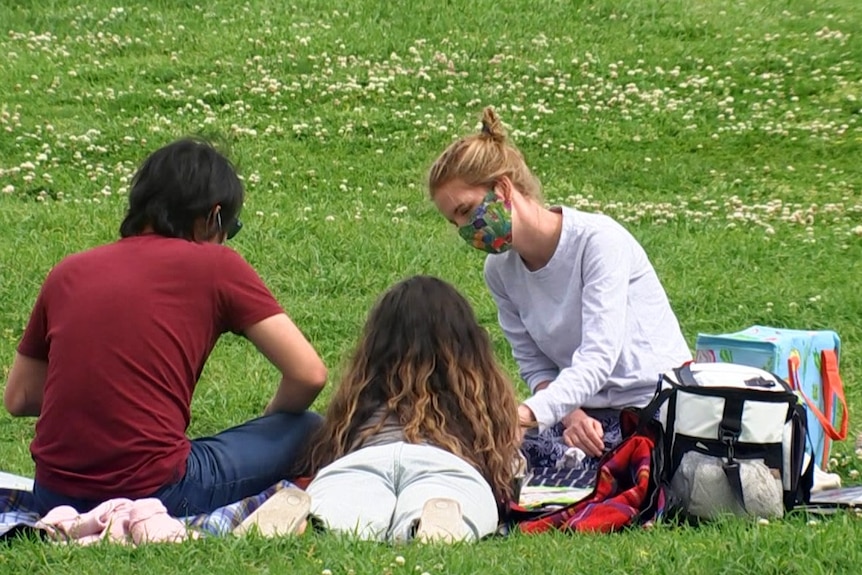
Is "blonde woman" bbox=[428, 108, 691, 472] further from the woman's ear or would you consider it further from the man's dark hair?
the man's dark hair

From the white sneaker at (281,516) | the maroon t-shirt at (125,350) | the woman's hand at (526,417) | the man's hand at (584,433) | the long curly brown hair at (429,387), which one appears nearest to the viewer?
the white sneaker at (281,516)

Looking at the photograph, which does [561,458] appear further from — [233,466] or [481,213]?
[233,466]

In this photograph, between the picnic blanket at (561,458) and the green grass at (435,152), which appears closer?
the green grass at (435,152)

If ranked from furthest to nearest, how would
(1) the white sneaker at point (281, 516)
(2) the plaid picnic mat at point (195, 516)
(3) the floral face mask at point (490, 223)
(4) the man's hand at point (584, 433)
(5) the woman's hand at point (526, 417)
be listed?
(3) the floral face mask at point (490, 223), (4) the man's hand at point (584, 433), (5) the woman's hand at point (526, 417), (2) the plaid picnic mat at point (195, 516), (1) the white sneaker at point (281, 516)

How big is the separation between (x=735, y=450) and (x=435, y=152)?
7872 millimetres

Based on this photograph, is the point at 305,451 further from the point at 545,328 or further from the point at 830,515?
the point at 830,515

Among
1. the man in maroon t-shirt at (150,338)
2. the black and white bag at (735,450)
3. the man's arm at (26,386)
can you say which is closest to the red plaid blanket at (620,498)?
the black and white bag at (735,450)

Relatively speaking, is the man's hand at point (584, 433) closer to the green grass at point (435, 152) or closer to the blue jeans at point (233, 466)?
the green grass at point (435, 152)

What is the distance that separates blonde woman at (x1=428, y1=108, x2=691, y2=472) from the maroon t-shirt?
1206 mm

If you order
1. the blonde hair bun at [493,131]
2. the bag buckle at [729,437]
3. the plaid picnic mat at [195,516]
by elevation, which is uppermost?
the blonde hair bun at [493,131]

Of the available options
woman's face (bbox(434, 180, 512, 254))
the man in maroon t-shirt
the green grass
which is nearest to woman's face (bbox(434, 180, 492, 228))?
woman's face (bbox(434, 180, 512, 254))

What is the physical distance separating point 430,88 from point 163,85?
2658 millimetres

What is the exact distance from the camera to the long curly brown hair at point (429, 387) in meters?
4.58

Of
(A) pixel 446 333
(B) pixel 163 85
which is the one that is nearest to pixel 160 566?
(A) pixel 446 333
